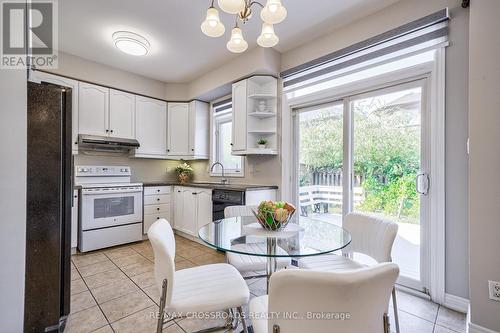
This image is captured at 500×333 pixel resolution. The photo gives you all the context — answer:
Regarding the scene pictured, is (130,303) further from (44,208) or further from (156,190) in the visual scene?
(156,190)

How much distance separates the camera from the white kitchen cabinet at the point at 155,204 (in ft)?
12.5

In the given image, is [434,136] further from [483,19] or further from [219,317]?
[219,317]

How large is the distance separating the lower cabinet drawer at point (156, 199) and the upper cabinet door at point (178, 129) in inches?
32.5

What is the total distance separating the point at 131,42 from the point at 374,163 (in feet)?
10.5

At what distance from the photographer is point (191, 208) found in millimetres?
3736

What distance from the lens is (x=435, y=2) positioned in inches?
78.5

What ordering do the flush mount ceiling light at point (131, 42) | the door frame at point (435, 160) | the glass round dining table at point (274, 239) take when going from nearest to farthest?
the glass round dining table at point (274, 239), the door frame at point (435, 160), the flush mount ceiling light at point (131, 42)

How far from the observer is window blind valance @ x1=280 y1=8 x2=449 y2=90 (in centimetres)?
196

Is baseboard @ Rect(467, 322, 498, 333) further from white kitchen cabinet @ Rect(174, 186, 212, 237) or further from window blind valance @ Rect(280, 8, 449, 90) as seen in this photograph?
white kitchen cabinet @ Rect(174, 186, 212, 237)

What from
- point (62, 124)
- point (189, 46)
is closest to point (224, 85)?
point (189, 46)

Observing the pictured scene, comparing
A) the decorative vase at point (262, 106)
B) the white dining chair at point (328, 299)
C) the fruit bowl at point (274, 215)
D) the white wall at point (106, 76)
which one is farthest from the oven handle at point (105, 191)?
the white dining chair at point (328, 299)

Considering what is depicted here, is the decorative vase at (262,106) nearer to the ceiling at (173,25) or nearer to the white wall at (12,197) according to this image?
the ceiling at (173,25)

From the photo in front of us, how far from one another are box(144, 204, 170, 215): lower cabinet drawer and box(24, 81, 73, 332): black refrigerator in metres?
2.20

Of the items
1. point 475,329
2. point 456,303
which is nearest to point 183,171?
point 456,303
